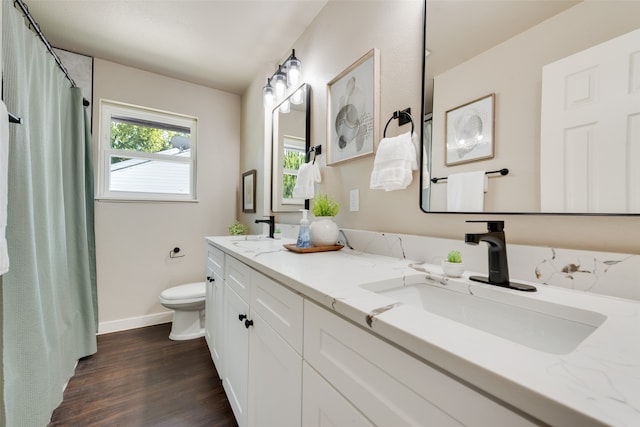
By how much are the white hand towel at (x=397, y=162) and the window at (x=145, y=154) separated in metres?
2.31

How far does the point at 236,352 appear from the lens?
47.2 inches

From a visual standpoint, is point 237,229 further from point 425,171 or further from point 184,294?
point 425,171

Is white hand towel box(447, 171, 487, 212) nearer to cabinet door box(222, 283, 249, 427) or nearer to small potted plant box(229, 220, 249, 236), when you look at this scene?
cabinet door box(222, 283, 249, 427)

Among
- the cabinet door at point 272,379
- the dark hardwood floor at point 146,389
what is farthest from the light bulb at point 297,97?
the dark hardwood floor at point 146,389

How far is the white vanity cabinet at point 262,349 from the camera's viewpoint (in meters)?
0.71

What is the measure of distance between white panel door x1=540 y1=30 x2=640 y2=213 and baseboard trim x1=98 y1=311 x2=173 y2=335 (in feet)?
9.87

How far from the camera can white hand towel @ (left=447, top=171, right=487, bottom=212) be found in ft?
2.82

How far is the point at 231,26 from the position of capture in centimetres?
188

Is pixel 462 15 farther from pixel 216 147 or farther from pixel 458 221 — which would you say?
pixel 216 147

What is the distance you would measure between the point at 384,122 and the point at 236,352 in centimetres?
128

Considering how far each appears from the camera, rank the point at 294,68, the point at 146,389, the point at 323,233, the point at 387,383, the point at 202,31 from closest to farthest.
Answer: the point at 387,383 < the point at 323,233 < the point at 146,389 < the point at 294,68 < the point at 202,31

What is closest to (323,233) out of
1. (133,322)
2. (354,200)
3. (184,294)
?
(354,200)

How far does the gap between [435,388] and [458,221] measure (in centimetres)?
69

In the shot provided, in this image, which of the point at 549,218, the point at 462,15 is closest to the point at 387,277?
the point at 549,218
